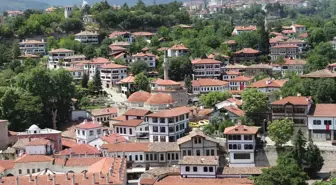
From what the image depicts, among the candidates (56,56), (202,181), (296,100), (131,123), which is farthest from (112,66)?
→ (202,181)

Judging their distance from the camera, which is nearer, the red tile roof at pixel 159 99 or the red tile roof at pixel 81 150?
the red tile roof at pixel 81 150

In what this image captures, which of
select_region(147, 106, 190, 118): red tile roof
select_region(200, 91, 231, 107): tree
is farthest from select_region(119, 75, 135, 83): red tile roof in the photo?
select_region(147, 106, 190, 118): red tile roof

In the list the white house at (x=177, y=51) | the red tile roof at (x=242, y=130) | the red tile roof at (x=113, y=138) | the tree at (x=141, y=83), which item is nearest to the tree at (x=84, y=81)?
the tree at (x=141, y=83)

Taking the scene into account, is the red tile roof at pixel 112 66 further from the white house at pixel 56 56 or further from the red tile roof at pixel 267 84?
the red tile roof at pixel 267 84

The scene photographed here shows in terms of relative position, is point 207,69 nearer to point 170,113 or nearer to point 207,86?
point 207,86

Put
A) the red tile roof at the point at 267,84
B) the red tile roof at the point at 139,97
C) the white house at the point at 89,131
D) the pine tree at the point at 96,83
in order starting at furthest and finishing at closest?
the pine tree at the point at 96,83 → the red tile roof at the point at 267,84 → the red tile roof at the point at 139,97 → the white house at the point at 89,131

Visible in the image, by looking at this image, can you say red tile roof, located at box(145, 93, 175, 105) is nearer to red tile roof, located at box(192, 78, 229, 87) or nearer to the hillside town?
the hillside town
